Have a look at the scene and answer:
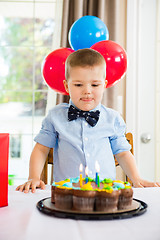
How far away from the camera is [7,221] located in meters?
0.77

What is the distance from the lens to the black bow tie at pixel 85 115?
161 centimetres

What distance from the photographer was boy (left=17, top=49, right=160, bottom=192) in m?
1.54

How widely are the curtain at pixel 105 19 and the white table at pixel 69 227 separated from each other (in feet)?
6.48

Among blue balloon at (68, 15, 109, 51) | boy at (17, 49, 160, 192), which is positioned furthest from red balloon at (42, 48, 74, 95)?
boy at (17, 49, 160, 192)

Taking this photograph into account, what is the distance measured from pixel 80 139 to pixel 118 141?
20 centimetres

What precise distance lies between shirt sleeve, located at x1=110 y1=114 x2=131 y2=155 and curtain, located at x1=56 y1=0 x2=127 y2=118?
108cm

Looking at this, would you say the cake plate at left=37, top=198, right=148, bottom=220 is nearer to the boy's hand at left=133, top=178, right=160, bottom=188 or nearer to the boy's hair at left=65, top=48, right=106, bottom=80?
the boy's hand at left=133, top=178, right=160, bottom=188

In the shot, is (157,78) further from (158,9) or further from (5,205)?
(5,205)

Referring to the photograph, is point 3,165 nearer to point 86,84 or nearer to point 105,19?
point 86,84

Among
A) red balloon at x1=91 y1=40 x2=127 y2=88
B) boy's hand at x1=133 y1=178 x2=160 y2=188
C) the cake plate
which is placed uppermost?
red balloon at x1=91 y1=40 x2=127 y2=88

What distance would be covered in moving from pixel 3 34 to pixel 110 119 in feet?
6.09

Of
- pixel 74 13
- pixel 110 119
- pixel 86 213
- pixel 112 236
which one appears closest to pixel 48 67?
pixel 110 119

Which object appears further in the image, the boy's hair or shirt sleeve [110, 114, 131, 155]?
shirt sleeve [110, 114, 131, 155]

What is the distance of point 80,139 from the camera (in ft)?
5.32
